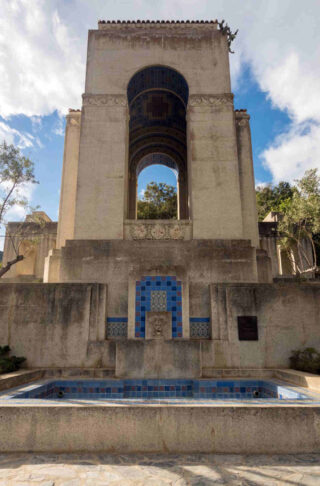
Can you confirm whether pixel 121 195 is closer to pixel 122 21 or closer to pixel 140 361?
pixel 140 361

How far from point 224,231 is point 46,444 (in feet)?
30.6

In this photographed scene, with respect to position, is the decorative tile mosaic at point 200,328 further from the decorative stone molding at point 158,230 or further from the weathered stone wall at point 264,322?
the decorative stone molding at point 158,230

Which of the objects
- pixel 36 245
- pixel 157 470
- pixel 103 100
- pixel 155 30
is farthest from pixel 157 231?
pixel 36 245

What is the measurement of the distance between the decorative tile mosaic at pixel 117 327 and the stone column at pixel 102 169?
337 centimetres

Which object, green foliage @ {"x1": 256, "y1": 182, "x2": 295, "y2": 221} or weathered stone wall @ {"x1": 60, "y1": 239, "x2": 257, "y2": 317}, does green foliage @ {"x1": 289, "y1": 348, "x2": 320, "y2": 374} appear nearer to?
weathered stone wall @ {"x1": 60, "y1": 239, "x2": 257, "y2": 317}

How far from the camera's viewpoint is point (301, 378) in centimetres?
712

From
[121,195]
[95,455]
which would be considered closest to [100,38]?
[121,195]

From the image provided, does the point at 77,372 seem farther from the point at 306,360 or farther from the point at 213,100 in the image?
the point at 213,100

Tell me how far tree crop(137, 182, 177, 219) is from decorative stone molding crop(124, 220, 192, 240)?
71.6 feet

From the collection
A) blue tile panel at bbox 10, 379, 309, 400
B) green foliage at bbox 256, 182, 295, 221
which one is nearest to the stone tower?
blue tile panel at bbox 10, 379, 309, 400

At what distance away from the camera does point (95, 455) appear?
4.54 metres

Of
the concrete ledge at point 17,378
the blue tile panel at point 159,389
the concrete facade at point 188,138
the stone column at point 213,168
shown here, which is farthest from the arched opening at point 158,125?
the blue tile panel at point 159,389

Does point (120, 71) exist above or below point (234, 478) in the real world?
above

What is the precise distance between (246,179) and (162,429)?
11505mm
